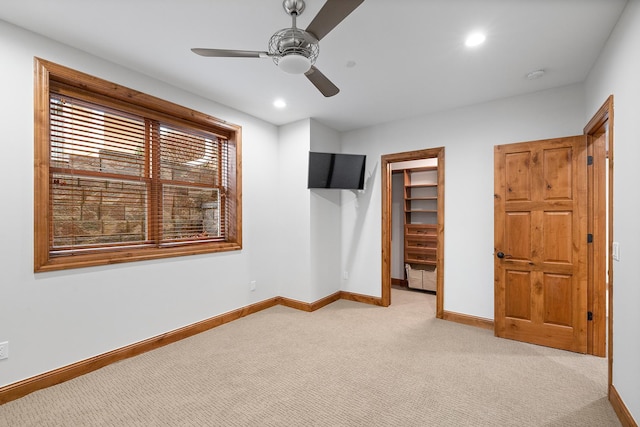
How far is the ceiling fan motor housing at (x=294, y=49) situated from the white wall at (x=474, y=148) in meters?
2.52

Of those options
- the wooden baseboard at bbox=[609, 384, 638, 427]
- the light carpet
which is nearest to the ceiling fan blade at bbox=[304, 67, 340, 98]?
the light carpet

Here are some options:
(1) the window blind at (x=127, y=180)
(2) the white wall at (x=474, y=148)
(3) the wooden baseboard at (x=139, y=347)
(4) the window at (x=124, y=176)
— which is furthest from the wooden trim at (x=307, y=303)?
(2) the white wall at (x=474, y=148)

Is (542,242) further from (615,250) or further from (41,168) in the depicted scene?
(41,168)

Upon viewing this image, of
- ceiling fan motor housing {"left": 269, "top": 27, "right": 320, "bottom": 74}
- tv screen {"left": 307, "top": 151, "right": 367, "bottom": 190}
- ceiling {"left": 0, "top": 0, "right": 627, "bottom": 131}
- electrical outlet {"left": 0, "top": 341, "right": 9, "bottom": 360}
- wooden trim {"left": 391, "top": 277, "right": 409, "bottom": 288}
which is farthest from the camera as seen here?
wooden trim {"left": 391, "top": 277, "right": 409, "bottom": 288}

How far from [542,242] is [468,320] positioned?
3.97 ft

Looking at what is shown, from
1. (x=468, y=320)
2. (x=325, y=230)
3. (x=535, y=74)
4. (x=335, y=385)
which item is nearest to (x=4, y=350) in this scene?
(x=335, y=385)

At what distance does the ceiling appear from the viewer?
1881mm

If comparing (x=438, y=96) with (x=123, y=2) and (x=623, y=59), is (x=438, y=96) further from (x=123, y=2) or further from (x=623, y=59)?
(x=123, y=2)

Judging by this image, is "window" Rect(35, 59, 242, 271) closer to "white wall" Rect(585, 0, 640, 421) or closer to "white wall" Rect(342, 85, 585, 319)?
"white wall" Rect(342, 85, 585, 319)

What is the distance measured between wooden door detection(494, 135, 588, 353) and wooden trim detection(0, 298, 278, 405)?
10.2ft

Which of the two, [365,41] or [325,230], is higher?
[365,41]

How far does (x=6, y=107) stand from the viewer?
2068 millimetres

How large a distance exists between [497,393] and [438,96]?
9.29ft

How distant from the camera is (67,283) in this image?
2.34 m
